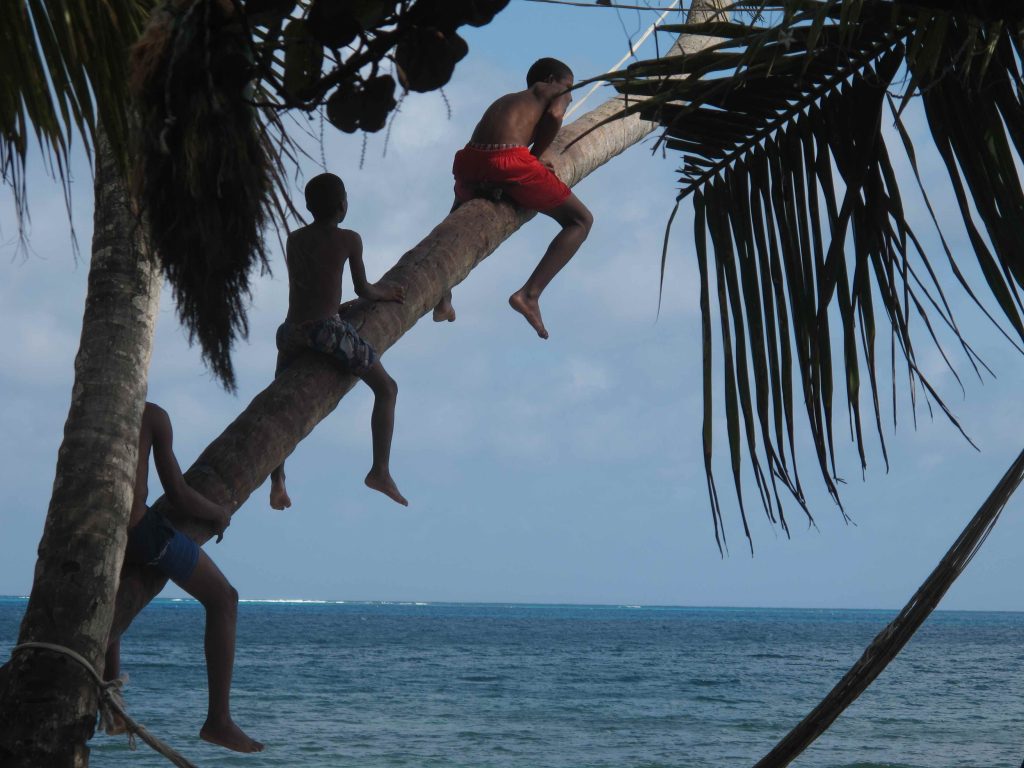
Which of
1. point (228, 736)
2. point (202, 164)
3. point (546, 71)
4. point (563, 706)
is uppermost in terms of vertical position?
point (546, 71)

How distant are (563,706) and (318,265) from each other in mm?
24696

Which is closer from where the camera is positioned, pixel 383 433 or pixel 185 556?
pixel 185 556

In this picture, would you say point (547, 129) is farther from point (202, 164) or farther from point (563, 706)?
point (563, 706)

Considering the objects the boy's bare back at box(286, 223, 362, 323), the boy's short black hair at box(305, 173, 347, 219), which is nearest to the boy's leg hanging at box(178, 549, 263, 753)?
the boy's bare back at box(286, 223, 362, 323)

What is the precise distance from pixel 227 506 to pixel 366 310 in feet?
2.30

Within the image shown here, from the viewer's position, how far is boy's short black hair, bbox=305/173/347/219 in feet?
10.7

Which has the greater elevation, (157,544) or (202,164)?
(202,164)

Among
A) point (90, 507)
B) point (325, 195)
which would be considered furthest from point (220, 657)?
point (325, 195)

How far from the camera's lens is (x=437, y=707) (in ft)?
83.7

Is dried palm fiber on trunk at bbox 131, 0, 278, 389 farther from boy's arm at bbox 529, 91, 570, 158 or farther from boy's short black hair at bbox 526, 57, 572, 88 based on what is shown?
boy's short black hair at bbox 526, 57, 572, 88

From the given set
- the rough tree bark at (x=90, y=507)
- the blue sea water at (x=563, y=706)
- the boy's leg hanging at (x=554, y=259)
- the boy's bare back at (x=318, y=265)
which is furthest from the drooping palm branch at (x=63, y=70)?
the blue sea water at (x=563, y=706)

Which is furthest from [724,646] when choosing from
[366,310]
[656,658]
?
[366,310]

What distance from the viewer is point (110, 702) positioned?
2.12 m

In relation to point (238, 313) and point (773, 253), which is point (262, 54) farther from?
point (773, 253)
